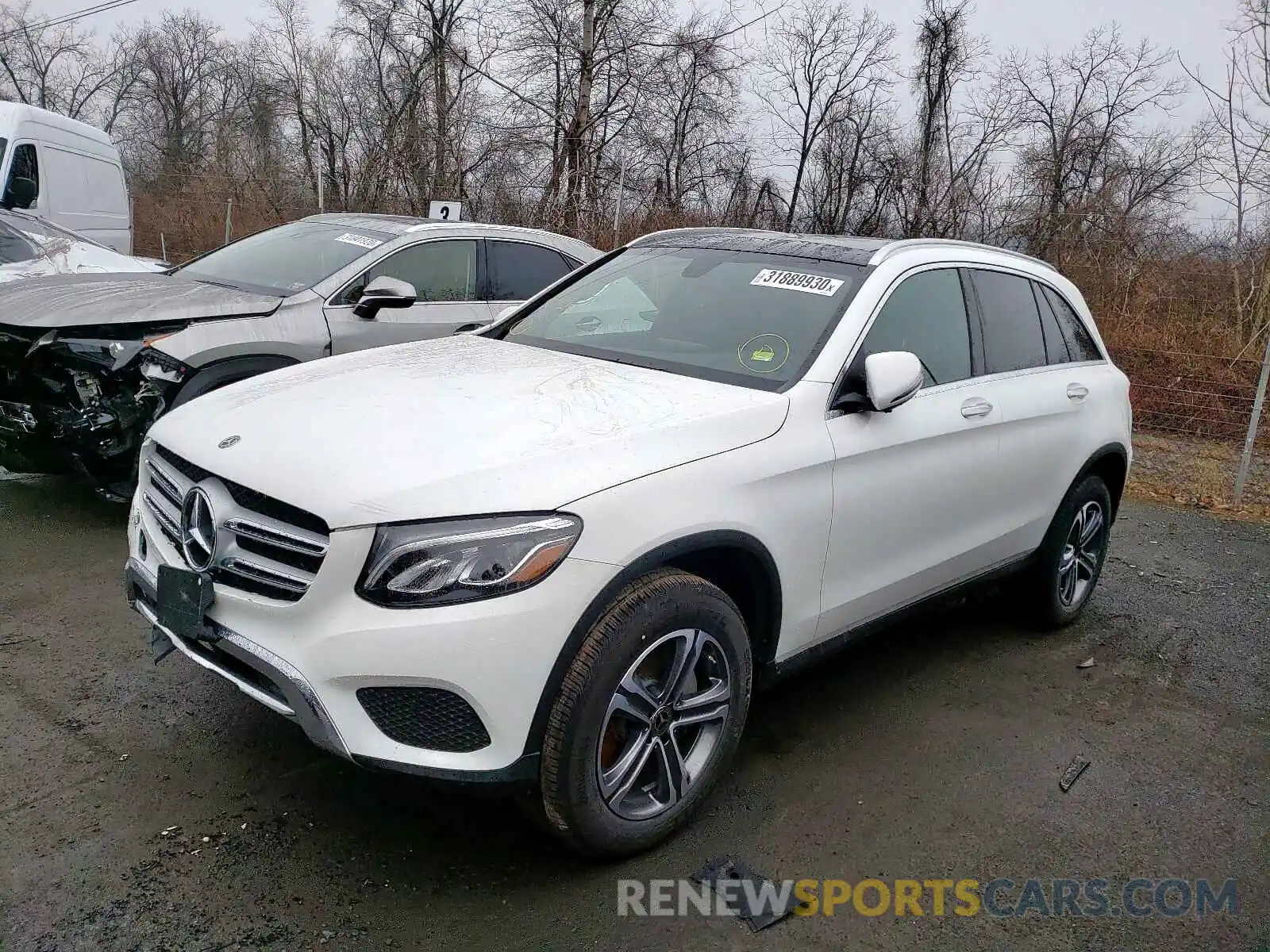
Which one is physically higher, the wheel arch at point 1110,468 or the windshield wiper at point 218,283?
the windshield wiper at point 218,283

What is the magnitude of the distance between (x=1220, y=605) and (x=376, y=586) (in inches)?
200

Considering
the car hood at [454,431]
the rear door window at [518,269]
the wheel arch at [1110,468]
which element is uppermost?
the rear door window at [518,269]

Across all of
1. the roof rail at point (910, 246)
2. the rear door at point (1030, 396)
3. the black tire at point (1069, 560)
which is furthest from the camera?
the black tire at point (1069, 560)

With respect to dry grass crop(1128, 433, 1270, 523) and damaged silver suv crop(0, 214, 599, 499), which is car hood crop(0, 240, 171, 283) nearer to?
damaged silver suv crop(0, 214, 599, 499)

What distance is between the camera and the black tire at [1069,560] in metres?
4.50

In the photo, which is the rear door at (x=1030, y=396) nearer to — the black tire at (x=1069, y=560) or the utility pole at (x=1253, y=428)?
the black tire at (x=1069, y=560)

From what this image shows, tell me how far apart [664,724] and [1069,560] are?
285 cm

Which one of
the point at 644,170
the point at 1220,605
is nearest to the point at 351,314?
the point at 1220,605

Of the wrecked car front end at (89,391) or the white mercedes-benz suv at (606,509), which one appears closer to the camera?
the white mercedes-benz suv at (606,509)

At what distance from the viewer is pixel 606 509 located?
2.44 m

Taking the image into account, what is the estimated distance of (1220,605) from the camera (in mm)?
5535

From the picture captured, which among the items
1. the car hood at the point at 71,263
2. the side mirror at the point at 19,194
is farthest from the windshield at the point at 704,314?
the side mirror at the point at 19,194

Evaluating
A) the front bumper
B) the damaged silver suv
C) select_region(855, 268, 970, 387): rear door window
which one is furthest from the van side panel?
the front bumper

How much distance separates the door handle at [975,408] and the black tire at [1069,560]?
95 cm
